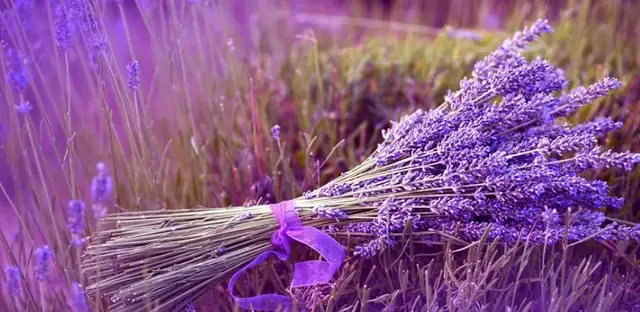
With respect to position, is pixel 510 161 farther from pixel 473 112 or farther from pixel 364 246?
pixel 364 246

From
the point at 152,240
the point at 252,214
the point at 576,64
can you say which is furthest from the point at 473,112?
the point at 576,64

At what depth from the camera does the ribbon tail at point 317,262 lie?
1.13 m

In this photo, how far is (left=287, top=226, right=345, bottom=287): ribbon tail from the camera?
1.13m

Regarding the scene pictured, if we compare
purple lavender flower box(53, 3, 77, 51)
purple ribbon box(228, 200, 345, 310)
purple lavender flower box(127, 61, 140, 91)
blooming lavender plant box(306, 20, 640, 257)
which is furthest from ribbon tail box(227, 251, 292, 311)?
purple lavender flower box(53, 3, 77, 51)

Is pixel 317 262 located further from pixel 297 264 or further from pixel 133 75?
pixel 133 75

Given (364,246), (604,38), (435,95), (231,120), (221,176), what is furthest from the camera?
(604,38)

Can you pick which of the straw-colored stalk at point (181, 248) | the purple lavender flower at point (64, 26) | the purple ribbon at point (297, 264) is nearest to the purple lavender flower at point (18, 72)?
the purple lavender flower at point (64, 26)

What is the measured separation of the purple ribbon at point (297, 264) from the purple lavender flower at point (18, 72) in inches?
22.3

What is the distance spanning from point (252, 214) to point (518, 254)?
1.72ft

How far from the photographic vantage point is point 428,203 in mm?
1165

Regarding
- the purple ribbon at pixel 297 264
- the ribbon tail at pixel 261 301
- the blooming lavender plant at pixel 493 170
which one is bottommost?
the ribbon tail at pixel 261 301

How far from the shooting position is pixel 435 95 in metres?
1.91

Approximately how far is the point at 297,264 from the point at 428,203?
28 centimetres

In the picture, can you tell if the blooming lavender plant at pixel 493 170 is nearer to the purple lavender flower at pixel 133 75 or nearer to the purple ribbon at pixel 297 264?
the purple ribbon at pixel 297 264
